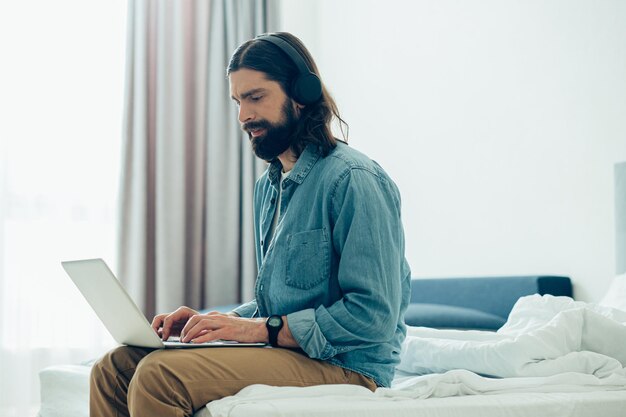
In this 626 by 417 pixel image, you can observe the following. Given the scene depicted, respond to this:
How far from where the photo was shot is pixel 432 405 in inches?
48.6

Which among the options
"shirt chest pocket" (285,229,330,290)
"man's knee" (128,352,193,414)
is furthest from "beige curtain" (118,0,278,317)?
"man's knee" (128,352,193,414)

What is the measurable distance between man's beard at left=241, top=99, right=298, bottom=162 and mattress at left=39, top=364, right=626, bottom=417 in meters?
0.53

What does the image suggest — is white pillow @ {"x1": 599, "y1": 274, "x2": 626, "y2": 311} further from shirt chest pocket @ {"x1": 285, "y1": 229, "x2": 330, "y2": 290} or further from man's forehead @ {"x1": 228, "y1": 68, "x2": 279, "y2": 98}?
man's forehead @ {"x1": 228, "y1": 68, "x2": 279, "y2": 98}

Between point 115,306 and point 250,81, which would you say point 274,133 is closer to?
point 250,81

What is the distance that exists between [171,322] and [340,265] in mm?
410

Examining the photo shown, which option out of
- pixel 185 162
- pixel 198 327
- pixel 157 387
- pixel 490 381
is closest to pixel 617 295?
pixel 490 381

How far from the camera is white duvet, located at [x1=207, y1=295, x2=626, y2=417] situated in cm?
129

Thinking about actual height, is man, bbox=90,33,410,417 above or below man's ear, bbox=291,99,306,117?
below

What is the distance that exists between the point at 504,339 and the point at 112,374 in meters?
0.79

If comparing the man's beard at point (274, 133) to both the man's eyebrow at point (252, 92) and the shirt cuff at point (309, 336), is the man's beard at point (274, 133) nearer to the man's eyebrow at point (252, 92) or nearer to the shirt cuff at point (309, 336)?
the man's eyebrow at point (252, 92)

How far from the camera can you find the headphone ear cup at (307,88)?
1.54 meters

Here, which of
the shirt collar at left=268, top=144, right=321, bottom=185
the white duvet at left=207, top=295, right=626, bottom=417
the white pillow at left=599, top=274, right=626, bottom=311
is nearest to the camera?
the white duvet at left=207, top=295, right=626, bottom=417

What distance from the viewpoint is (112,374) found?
1.40 meters

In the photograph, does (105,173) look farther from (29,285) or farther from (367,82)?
(367,82)
